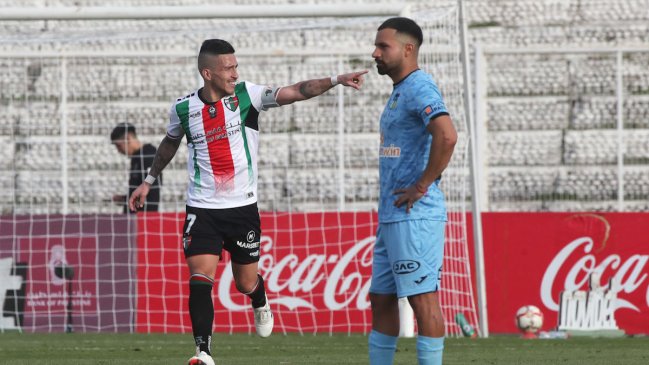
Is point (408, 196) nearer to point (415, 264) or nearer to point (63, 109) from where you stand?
point (415, 264)

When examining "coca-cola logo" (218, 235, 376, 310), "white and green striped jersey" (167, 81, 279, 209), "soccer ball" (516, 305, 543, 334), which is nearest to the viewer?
"white and green striped jersey" (167, 81, 279, 209)

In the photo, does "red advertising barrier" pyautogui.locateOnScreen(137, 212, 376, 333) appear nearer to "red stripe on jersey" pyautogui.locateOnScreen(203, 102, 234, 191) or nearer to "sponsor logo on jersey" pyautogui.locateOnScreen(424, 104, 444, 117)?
"red stripe on jersey" pyautogui.locateOnScreen(203, 102, 234, 191)

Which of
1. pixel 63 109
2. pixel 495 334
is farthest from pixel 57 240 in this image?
pixel 495 334

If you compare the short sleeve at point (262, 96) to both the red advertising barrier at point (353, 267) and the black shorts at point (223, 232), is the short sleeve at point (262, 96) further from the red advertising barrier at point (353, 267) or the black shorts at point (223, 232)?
the red advertising barrier at point (353, 267)

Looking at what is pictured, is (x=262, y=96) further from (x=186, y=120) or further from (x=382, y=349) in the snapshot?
(x=382, y=349)

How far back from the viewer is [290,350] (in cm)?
962

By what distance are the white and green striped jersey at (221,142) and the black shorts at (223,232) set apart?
0.05 metres

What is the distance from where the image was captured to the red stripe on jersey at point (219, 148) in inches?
291

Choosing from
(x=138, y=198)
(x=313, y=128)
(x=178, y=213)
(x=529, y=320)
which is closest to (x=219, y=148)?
(x=138, y=198)

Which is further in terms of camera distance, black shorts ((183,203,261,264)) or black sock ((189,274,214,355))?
black shorts ((183,203,261,264))

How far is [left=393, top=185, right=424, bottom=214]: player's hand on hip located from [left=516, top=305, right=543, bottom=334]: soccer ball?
5383mm

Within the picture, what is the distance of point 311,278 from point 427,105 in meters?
6.50

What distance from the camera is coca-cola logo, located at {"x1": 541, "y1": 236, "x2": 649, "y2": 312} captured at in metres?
11.8

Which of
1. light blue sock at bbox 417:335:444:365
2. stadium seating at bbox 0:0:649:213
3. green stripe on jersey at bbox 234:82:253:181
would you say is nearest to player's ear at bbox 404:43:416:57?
light blue sock at bbox 417:335:444:365
